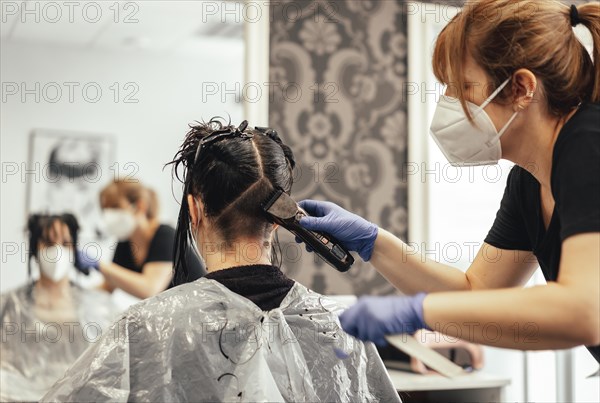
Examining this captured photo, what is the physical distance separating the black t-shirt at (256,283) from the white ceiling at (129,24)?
1.26 meters

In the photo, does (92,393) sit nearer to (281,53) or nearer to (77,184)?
(77,184)

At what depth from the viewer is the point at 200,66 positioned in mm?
2541

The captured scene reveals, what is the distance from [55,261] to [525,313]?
169cm

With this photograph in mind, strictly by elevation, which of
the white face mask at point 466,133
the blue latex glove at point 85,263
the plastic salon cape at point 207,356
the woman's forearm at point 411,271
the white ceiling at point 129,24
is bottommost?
the plastic salon cape at point 207,356

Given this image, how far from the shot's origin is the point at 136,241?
94.8 inches

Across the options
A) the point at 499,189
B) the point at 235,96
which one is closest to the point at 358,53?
the point at 235,96

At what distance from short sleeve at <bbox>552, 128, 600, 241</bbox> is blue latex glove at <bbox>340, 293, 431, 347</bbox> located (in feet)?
0.95

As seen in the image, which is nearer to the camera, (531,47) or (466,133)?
(531,47)

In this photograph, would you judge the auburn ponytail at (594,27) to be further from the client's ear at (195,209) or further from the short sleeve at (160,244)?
the short sleeve at (160,244)

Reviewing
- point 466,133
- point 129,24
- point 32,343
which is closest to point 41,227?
point 32,343

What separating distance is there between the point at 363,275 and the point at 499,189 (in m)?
0.82

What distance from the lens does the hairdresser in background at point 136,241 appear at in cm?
238

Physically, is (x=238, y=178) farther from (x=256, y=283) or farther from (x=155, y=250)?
(x=155, y=250)

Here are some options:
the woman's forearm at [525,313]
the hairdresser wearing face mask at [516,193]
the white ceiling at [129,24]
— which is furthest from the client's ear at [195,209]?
the white ceiling at [129,24]
